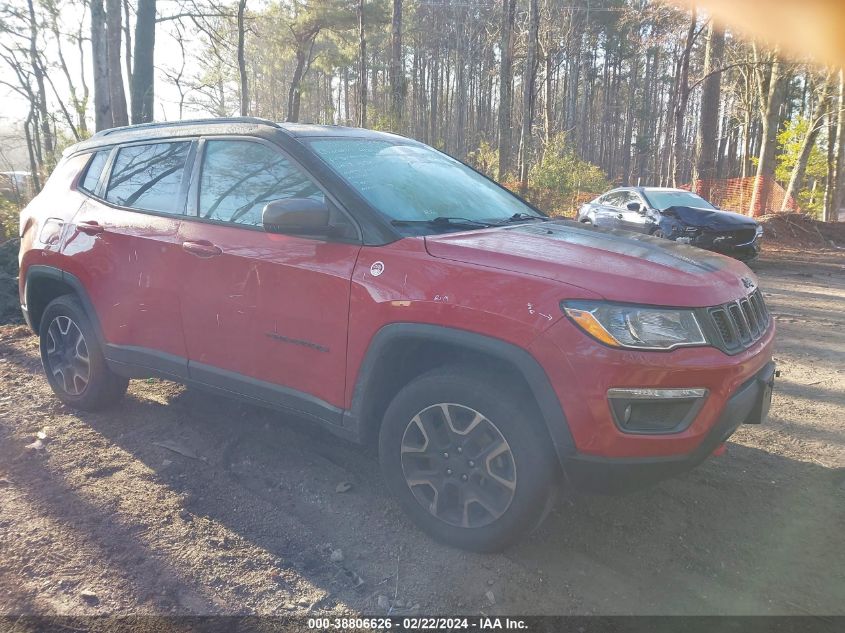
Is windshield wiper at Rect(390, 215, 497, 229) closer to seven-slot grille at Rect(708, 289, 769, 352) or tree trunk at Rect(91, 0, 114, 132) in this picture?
seven-slot grille at Rect(708, 289, 769, 352)

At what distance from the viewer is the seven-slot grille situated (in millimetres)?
2525

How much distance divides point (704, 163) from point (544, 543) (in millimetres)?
20844

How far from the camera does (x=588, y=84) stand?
4944cm

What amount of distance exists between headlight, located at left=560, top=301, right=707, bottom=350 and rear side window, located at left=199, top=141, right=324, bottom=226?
57.8 inches

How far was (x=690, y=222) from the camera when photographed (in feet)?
38.5

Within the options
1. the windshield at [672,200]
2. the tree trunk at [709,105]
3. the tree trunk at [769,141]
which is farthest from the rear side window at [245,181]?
the tree trunk at [769,141]

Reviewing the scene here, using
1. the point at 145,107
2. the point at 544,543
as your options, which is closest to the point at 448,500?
the point at 544,543

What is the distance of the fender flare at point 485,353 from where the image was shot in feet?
7.93

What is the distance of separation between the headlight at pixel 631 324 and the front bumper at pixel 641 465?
1.19 ft

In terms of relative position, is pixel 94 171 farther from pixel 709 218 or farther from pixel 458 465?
pixel 709 218

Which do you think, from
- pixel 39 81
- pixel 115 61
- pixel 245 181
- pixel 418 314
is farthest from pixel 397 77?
pixel 39 81

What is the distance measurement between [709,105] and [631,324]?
67.9ft

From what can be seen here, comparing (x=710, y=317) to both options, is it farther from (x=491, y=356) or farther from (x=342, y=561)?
(x=342, y=561)

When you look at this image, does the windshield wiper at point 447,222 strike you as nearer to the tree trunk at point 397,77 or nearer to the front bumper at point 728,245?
the front bumper at point 728,245
